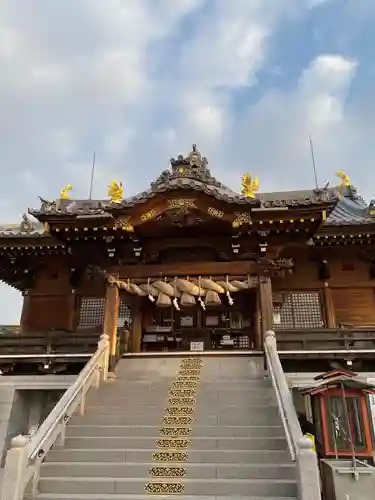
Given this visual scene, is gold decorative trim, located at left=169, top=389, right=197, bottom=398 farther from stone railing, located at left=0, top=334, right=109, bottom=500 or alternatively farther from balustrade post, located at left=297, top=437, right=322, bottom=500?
balustrade post, located at left=297, top=437, right=322, bottom=500

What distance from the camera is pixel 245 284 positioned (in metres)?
12.6

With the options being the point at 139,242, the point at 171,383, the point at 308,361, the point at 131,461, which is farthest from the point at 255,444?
the point at 139,242

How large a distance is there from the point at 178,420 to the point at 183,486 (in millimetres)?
1886

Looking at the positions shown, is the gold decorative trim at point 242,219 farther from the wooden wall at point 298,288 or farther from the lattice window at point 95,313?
the lattice window at point 95,313

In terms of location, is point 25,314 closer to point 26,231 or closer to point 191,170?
point 26,231

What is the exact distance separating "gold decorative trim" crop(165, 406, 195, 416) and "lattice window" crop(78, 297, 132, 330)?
577 centimetres

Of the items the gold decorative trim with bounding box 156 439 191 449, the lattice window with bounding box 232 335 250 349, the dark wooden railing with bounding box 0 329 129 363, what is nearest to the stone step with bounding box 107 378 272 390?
the dark wooden railing with bounding box 0 329 129 363

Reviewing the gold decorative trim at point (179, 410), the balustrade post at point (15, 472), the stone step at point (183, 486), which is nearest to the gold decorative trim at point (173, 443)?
the stone step at point (183, 486)

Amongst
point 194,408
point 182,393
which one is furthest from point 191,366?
point 194,408

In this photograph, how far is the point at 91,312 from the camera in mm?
15156

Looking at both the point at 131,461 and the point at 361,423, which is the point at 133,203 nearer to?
the point at 131,461

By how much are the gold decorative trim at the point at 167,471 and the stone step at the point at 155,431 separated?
99cm

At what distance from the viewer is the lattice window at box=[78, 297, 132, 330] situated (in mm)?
14945

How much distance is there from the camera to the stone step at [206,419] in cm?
867
